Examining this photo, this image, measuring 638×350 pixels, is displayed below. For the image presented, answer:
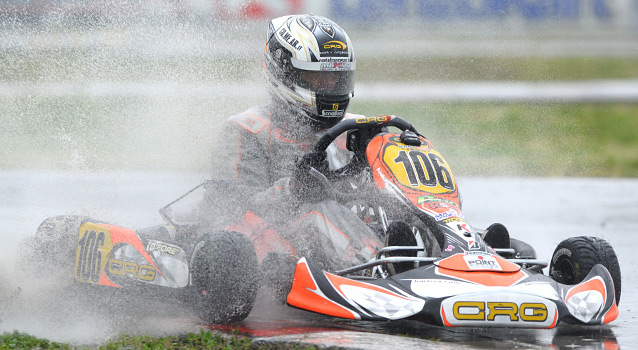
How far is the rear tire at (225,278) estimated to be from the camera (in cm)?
414

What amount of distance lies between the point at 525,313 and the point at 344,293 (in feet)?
2.53

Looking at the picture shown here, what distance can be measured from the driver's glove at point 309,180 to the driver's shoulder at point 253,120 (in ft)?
2.02

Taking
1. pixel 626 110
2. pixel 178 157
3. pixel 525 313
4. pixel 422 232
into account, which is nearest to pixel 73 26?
pixel 178 157

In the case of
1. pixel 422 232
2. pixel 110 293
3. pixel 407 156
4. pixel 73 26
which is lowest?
pixel 110 293

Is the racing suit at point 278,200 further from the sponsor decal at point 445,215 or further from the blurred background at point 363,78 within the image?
the blurred background at point 363,78

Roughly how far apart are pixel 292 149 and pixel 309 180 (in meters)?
0.60

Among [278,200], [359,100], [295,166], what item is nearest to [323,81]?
[295,166]

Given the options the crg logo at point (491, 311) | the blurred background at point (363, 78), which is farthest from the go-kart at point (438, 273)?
the blurred background at point (363, 78)

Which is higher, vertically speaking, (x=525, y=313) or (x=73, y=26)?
(x=73, y=26)

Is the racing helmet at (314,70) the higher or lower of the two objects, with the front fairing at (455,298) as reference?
higher

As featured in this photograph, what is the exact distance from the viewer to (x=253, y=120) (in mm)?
5281

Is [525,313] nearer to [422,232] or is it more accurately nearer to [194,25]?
[422,232]

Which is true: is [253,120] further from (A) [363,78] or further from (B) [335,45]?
(A) [363,78]

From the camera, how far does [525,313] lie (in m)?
3.88
